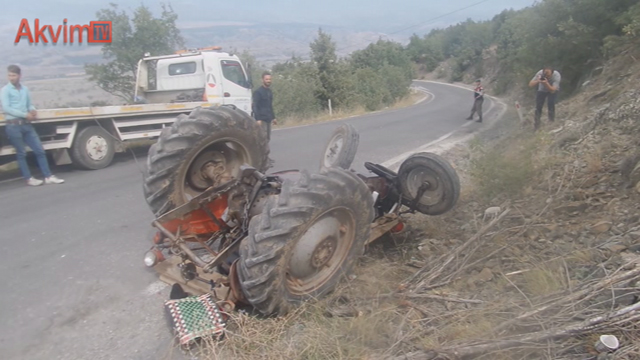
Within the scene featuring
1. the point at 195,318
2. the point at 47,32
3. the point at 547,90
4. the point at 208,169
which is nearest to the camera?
the point at 195,318

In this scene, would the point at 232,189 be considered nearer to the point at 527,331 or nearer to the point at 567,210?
the point at 527,331

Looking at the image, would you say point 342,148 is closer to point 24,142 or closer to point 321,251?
point 321,251

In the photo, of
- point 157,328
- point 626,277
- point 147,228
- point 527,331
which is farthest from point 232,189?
point 626,277

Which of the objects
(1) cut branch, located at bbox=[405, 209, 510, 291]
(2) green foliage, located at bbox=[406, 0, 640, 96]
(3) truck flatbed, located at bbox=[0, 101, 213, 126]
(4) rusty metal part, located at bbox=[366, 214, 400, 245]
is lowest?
(1) cut branch, located at bbox=[405, 209, 510, 291]

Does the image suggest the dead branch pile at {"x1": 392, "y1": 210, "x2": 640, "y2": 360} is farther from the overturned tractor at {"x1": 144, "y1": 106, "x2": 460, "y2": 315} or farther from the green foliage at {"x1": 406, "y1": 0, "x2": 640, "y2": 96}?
the green foliage at {"x1": 406, "y1": 0, "x2": 640, "y2": 96}

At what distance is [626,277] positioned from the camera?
305 centimetres

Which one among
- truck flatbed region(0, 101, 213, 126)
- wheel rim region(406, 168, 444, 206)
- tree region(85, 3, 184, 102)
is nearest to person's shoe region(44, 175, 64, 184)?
truck flatbed region(0, 101, 213, 126)

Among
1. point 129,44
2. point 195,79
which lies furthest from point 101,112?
point 129,44

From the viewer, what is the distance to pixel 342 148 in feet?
16.6

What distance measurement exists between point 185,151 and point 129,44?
71.2ft

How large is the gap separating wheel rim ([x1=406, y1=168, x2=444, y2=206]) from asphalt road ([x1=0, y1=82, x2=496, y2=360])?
8.52ft

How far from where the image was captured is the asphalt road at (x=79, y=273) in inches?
142

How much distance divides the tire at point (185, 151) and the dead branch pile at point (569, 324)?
2594 millimetres

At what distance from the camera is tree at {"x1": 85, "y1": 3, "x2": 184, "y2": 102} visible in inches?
922
